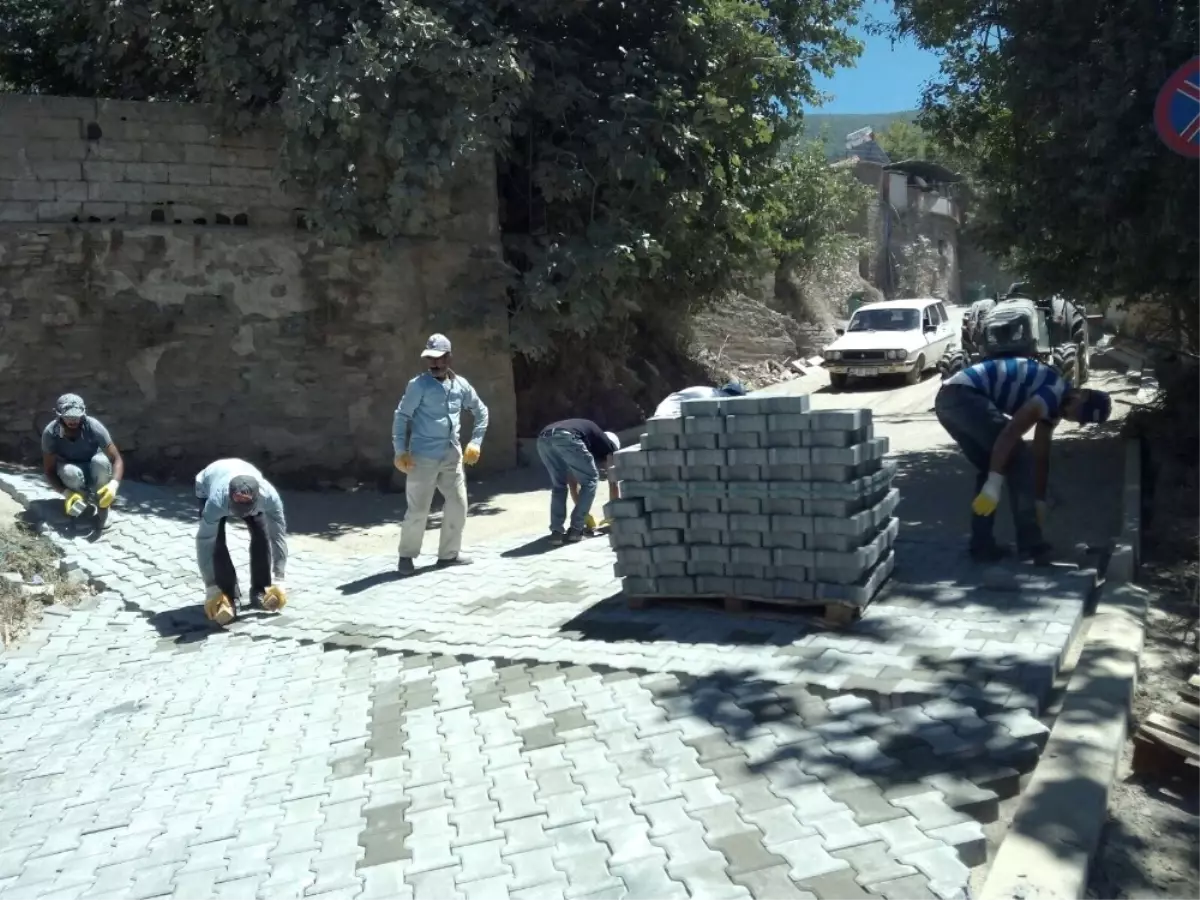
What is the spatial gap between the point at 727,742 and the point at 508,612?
8.49 ft

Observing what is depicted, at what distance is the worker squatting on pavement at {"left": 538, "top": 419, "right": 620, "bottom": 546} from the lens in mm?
8336

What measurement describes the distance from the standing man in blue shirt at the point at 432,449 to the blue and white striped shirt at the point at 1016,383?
3.45 m

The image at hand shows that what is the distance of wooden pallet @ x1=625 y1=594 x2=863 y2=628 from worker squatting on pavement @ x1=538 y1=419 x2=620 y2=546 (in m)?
2.35

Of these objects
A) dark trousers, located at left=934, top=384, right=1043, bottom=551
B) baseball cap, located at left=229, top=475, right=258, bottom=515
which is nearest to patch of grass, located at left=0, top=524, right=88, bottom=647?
baseball cap, located at left=229, top=475, right=258, bottom=515

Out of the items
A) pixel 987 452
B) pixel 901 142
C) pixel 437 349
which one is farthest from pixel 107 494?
pixel 901 142

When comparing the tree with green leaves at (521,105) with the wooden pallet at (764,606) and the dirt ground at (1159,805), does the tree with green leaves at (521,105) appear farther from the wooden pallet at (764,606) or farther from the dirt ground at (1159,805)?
the dirt ground at (1159,805)

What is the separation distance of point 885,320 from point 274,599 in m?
14.6

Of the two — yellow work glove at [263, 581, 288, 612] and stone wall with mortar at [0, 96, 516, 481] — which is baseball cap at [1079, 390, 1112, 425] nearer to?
yellow work glove at [263, 581, 288, 612]

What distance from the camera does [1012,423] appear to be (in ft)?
20.6

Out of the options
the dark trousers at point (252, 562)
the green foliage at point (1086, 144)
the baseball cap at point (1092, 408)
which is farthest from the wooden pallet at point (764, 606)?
the green foliage at point (1086, 144)

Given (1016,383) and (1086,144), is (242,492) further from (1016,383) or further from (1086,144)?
(1086,144)

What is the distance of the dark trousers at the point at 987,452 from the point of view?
6418mm

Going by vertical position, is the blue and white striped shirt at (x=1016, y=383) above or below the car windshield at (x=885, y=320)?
below

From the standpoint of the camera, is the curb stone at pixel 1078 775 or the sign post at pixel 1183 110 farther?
the sign post at pixel 1183 110
